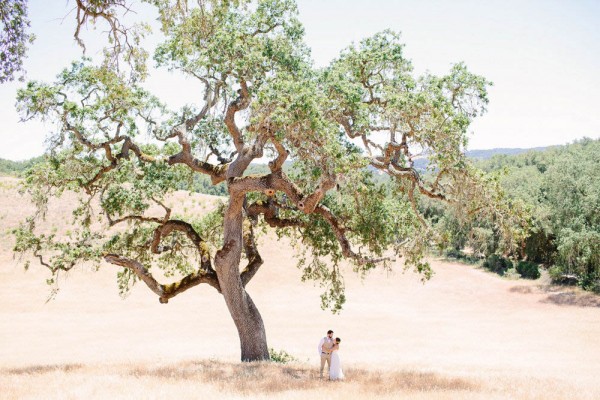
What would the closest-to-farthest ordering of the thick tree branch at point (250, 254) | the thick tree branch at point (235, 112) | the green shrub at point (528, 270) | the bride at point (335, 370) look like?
the bride at point (335, 370)
the thick tree branch at point (235, 112)
the thick tree branch at point (250, 254)
the green shrub at point (528, 270)

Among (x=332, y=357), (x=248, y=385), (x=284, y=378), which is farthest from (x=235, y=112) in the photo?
(x=248, y=385)

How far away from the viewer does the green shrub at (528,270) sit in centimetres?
5919

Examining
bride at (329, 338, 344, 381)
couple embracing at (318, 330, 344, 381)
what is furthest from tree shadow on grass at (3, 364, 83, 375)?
bride at (329, 338, 344, 381)

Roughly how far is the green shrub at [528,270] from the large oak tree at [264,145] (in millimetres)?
47886

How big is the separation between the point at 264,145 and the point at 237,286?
4777 mm

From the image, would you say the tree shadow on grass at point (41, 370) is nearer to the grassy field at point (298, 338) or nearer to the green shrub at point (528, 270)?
the grassy field at point (298, 338)

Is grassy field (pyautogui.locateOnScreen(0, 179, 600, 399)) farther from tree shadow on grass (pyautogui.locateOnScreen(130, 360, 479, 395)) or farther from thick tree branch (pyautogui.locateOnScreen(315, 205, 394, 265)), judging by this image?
thick tree branch (pyautogui.locateOnScreen(315, 205, 394, 265))

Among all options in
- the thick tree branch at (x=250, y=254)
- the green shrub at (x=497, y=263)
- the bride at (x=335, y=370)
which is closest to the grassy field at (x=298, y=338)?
the bride at (x=335, y=370)

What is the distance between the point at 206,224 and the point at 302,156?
8706mm

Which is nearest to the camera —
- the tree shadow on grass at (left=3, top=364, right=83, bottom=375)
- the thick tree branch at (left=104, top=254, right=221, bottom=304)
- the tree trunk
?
the tree shadow on grass at (left=3, top=364, right=83, bottom=375)

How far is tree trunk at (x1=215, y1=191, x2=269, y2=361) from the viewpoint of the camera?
650 inches

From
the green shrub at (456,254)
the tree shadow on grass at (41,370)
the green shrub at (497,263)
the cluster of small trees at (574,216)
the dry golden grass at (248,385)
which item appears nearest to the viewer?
the dry golden grass at (248,385)

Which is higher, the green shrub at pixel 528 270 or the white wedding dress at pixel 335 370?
the white wedding dress at pixel 335 370

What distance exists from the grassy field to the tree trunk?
39.0 inches
